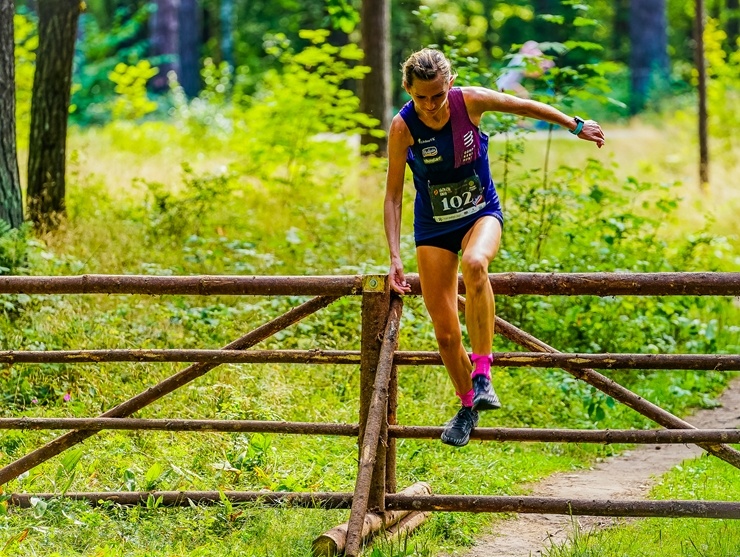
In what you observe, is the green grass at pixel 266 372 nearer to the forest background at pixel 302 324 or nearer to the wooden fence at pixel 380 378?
the forest background at pixel 302 324

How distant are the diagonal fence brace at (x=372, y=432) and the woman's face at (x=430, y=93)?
104cm

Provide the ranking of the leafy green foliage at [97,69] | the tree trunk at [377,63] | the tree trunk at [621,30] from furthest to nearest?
1. the tree trunk at [621,30]
2. the leafy green foliage at [97,69]
3. the tree trunk at [377,63]

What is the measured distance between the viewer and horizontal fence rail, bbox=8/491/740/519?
4.98 meters

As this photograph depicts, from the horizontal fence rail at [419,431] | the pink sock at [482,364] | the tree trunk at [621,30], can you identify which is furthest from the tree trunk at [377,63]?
the tree trunk at [621,30]

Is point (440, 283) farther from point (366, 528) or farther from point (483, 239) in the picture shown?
point (366, 528)

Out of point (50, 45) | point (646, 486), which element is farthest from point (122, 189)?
point (646, 486)

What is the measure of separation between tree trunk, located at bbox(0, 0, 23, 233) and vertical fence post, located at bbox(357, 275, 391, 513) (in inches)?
172

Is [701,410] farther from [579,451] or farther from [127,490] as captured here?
[127,490]

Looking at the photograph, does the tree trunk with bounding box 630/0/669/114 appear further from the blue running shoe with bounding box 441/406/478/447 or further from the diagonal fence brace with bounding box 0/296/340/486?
the blue running shoe with bounding box 441/406/478/447

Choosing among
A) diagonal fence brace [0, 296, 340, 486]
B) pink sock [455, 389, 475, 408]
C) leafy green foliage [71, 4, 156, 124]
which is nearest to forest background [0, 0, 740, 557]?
diagonal fence brace [0, 296, 340, 486]

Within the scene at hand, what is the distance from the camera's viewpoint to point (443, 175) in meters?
4.87

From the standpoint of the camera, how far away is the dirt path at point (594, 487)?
560 cm

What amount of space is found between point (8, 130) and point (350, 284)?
449 centimetres

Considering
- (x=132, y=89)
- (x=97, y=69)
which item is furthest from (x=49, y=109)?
(x=97, y=69)
